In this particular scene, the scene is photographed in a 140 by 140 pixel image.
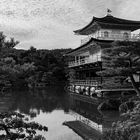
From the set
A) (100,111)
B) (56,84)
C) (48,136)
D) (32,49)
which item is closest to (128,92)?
(100,111)

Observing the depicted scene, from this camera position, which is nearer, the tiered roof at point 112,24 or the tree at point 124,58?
the tree at point 124,58

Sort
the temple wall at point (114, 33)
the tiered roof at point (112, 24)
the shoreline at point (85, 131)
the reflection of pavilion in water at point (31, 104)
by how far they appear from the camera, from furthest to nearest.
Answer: the temple wall at point (114, 33) < the tiered roof at point (112, 24) < the reflection of pavilion in water at point (31, 104) < the shoreline at point (85, 131)

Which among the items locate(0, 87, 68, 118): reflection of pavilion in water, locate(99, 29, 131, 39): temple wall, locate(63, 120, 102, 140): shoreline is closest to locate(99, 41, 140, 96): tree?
locate(63, 120, 102, 140): shoreline

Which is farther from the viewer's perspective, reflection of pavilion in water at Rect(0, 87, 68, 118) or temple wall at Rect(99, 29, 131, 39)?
temple wall at Rect(99, 29, 131, 39)

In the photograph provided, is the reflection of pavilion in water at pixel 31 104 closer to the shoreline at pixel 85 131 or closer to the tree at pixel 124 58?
the shoreline at pixel 85 131

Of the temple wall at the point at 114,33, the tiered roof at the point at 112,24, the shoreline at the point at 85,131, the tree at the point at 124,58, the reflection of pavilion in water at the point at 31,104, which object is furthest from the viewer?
the temple wall at the point at 114,33

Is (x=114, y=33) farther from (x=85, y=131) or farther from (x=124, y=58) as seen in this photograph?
(x=85, y=131)

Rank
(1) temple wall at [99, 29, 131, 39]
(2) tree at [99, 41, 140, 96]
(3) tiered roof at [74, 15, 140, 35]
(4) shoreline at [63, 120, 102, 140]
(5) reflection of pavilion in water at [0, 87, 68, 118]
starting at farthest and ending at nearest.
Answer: (1) temple wall at [99, 29, 131, 39] → (3) tiered roof at [74, 15, 140, 35] → (5) reflection of pavilion in water at [0, 87, 68, 118] → (2) tree at [99, 41, 140, 96] → (4) shoreline at [63, 120, 102, 140]

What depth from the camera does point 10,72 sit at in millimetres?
4262

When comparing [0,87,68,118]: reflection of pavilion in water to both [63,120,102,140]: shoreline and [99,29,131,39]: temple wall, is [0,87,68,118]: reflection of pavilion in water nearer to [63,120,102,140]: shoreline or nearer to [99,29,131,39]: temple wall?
[63,120,102,140]: shoreline

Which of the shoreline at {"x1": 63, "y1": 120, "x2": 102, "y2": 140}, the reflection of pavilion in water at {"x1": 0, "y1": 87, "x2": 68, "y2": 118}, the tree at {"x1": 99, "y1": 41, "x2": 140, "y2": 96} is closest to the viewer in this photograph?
the shoreline at {"x1": 63, "y1": 120, "x2": 102, "y2": 140}

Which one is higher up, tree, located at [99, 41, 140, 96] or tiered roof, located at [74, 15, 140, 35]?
tiered roof, located at [74, 15, 140, 35]

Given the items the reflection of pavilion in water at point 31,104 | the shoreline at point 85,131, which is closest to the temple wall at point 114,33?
the reflection of pavilion in water at point 31,104

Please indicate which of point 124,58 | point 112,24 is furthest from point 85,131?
point 112,24
